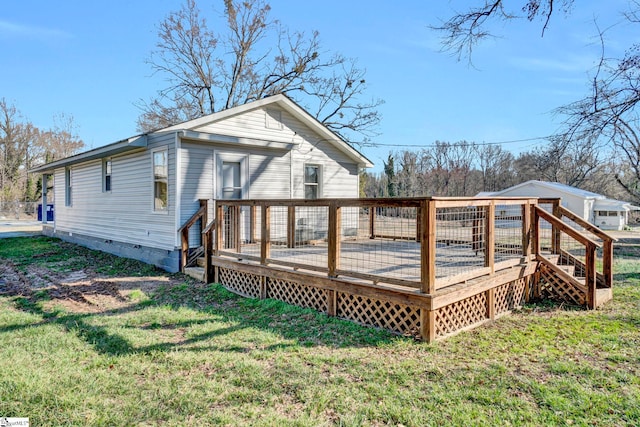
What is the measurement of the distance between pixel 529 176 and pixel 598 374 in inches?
1658

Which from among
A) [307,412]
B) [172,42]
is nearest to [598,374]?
[307,412]

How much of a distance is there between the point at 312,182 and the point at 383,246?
10.1 ft

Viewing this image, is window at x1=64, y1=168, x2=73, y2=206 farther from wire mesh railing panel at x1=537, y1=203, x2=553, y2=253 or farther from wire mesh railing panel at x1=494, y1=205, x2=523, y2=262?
wire mesh railing panel at x1=537, y1=203, x2=553, y2=253

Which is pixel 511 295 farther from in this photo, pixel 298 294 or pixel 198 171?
pixel 198 171

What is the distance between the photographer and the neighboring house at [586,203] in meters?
26.6

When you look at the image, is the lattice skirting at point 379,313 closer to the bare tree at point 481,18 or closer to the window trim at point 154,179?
the bare tree at point 481,18

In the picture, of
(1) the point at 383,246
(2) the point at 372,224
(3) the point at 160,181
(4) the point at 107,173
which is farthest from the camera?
(2) the point at 372,224

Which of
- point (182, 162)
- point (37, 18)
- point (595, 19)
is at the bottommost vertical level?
point (182, 162)

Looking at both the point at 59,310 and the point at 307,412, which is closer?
the point at 307,412

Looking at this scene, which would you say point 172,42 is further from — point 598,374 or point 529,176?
point 529,176

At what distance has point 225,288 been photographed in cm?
731

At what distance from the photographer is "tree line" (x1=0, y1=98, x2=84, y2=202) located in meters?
32.7

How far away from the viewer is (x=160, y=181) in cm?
898

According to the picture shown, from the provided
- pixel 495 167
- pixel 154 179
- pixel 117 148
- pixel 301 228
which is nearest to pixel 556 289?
pixel 301 228
